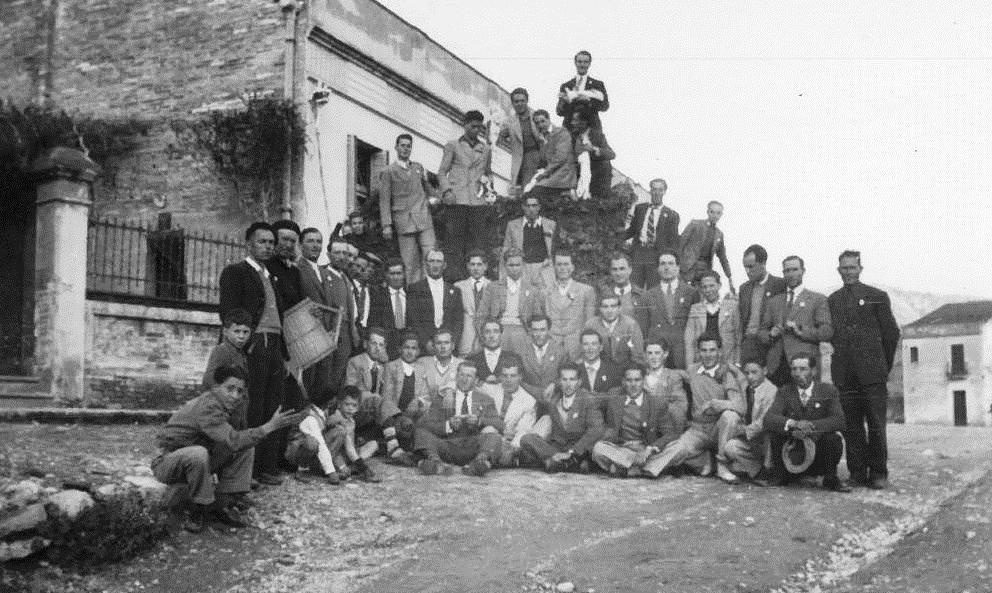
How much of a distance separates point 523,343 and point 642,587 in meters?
4.16

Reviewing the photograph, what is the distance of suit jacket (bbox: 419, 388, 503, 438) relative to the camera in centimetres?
877

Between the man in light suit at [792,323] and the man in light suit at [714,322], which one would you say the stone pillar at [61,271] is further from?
the man in light suit at [792,323]

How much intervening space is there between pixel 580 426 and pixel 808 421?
1953mm

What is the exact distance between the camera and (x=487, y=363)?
30.2 feet

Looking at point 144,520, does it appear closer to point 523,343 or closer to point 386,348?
point 386,348

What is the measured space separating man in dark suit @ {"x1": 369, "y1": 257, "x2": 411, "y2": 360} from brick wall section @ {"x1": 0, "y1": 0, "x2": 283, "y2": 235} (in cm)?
711

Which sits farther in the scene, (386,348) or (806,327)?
(386,348)

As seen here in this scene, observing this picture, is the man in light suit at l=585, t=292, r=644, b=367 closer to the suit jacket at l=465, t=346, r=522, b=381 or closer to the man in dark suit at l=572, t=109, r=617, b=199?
the suit jacket at l=465, t=346, r=522, b=381

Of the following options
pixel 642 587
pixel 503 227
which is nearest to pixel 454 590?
pixel 642 587

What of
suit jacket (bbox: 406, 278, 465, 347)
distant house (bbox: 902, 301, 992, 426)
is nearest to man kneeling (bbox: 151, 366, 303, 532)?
suit jacket (bbox: 406, 278, 465, 347)

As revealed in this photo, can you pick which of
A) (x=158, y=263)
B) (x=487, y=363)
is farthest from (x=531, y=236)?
(x=158, y=263)

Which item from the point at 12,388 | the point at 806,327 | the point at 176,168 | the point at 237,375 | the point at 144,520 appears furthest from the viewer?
the point at 176,168

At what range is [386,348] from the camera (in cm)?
944

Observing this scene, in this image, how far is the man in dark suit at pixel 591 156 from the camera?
1249 cm
